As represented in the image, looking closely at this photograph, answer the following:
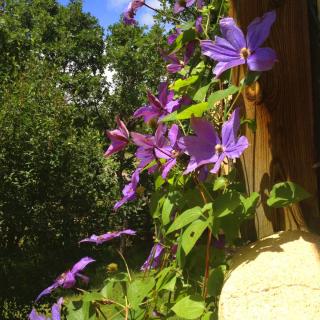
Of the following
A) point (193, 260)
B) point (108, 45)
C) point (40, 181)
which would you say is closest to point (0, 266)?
point (40, 181)

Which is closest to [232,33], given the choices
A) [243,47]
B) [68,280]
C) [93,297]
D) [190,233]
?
[243,47]

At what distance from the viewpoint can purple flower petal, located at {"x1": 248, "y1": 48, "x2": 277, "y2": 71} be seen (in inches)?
41.7

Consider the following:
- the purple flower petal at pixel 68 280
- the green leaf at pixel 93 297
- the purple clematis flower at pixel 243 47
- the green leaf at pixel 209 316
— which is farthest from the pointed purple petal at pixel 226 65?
the purple flower petal at pixel 68 280

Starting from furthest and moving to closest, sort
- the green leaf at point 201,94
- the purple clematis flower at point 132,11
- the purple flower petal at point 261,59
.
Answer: the purple clematis flower at point 132,11
the green leaf at point 201,94
the purple flower petal at point 261,59

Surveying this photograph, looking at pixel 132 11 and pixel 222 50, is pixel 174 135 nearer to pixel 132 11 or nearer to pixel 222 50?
pixel 222 50

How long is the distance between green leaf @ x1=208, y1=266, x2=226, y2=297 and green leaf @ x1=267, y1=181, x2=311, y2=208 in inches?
7.7

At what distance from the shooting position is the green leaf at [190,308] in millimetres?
1216

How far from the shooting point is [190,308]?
1.24 meters

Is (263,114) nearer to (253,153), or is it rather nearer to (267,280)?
(253,153)

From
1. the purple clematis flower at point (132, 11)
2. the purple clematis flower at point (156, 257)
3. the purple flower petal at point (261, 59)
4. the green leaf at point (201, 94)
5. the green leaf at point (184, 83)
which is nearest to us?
the purple flower petal at point (261, 59)

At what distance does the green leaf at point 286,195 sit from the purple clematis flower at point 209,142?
167 mm

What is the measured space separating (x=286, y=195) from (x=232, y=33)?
371 millimetres

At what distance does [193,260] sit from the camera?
1302 mm

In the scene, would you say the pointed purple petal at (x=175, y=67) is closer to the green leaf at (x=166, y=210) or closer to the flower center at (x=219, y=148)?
the green leaf at (x=166, y=210)
